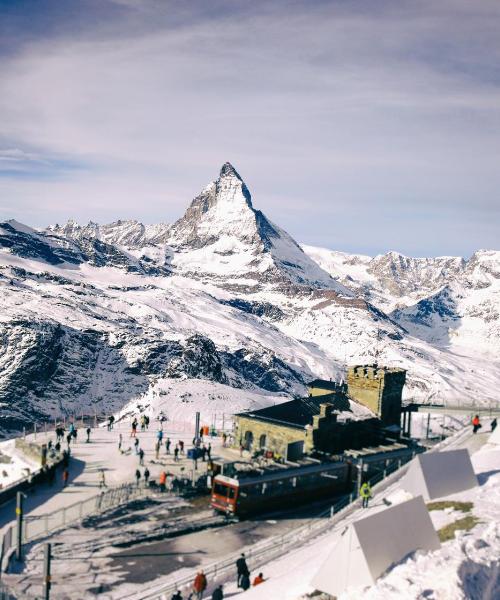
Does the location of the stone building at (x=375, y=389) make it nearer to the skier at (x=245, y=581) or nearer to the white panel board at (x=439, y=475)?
the white panel board at (x=439, y=475)

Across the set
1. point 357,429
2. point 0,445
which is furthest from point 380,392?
point 0,445

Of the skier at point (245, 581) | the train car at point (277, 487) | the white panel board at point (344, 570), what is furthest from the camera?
the train car at point (277, 487)

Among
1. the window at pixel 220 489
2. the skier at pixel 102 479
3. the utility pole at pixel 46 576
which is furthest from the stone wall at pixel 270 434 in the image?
the utility pole at pixel 46 576

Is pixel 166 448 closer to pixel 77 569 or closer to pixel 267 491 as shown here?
pixel 267 491

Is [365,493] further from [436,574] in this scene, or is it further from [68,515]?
[68,515]

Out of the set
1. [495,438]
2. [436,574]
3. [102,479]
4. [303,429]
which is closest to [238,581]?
[436,574]

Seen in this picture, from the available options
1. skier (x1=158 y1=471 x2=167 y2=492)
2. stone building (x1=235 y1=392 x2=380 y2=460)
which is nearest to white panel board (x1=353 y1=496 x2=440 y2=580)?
skier (x1=158 y1=471 x2=167 y2=492)
